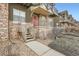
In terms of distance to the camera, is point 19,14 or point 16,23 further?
point 19,14

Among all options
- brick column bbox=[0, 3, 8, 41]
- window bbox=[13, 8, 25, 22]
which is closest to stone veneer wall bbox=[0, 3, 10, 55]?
brick column bbox=[0, 3, 8, 41]

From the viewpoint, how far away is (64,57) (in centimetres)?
415

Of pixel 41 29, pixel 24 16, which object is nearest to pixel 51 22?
pixel 41 29

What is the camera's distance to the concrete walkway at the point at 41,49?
424cm

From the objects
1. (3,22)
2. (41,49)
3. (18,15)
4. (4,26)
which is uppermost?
(18,15)

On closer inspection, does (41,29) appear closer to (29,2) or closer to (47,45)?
(47,45)

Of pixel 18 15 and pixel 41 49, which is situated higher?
pixel 18 15

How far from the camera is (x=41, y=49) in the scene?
4.39m

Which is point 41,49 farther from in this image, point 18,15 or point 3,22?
point 18,15

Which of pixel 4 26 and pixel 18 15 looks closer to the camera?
pixel 4 26

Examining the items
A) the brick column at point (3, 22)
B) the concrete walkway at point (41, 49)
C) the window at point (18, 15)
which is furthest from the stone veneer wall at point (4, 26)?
the concrete walkway at point (41, 49)

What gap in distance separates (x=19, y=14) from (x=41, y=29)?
1.08m

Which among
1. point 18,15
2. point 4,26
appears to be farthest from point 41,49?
point 18,15

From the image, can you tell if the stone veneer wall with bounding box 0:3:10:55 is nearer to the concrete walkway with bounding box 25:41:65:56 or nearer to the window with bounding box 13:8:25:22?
the window with bounding box 13:8:25:22
